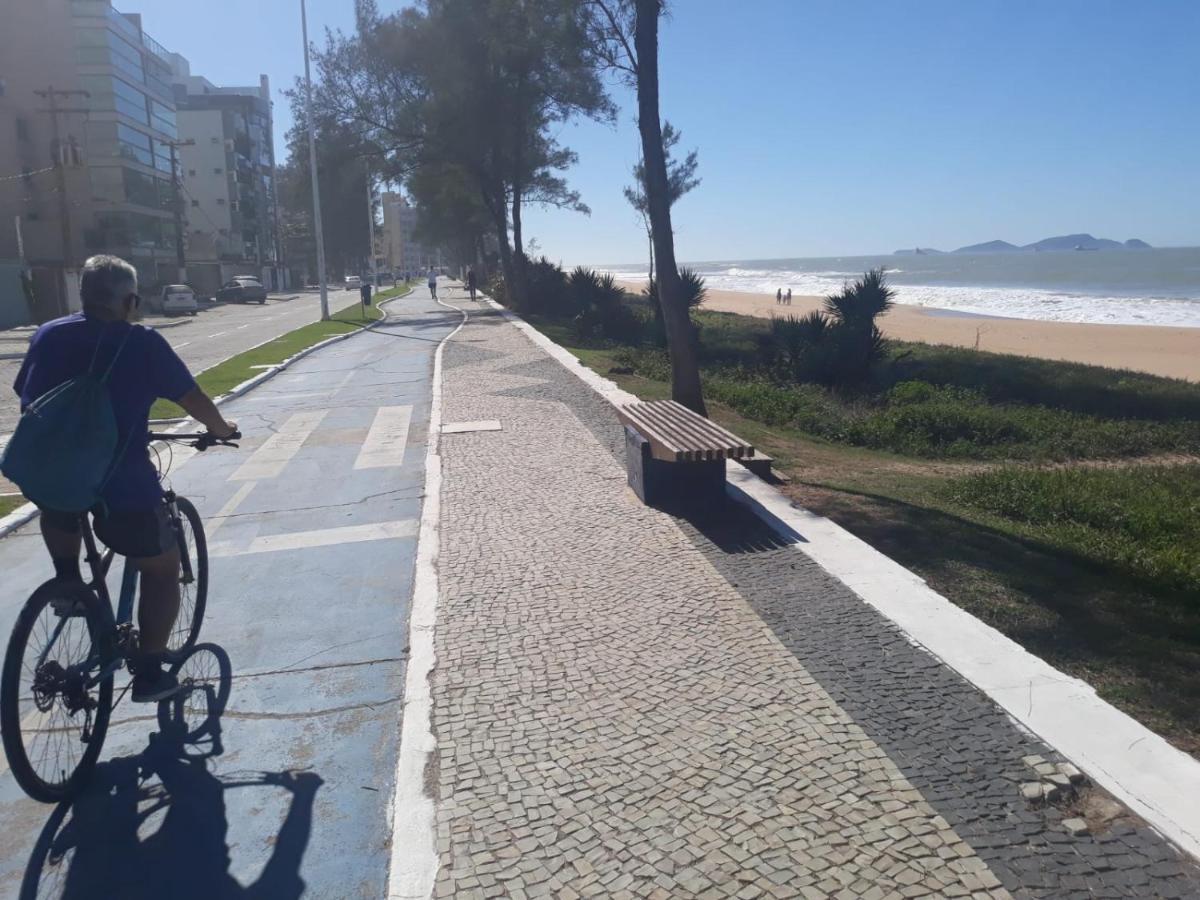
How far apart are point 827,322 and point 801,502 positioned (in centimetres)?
1180

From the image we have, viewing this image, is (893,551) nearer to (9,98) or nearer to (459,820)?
(459,820)

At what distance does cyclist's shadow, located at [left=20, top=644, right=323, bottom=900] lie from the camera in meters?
3.04

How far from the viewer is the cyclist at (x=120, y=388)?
3660 millimetres

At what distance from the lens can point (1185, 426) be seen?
41.8ft

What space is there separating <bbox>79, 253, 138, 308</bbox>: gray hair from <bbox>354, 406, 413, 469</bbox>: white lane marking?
16.8 feet

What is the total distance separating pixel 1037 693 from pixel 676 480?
3.37 metres

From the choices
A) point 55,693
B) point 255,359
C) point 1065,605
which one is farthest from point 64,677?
point 255,359

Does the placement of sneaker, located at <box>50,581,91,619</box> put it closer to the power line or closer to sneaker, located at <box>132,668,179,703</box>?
sneaker, located at <box>132,668,179,703</box>

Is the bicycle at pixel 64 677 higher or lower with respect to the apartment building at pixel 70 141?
lower

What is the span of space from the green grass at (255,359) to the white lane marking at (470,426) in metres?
2.58

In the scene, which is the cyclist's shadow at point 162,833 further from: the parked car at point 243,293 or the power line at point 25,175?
the parked car at point 243,293

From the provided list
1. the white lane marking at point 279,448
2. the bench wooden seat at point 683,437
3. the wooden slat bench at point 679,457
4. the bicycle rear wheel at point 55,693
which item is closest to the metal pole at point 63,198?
the white lane marking at point 279,448

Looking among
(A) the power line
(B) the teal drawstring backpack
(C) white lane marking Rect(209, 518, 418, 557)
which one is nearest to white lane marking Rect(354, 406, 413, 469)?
(C) white lane marking Rect(209, 518, 418, 557)

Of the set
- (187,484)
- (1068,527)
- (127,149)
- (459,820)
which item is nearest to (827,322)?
(1068,527)
